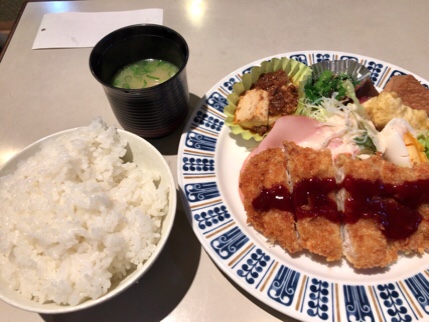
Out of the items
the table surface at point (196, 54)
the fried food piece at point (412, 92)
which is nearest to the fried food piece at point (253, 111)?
the table surface at point (196, 54)

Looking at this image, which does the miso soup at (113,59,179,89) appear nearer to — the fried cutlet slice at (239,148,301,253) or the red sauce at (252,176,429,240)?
the fried cutlet slice at (239,148,301,253)

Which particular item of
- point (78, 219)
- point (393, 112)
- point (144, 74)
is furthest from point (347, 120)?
point (78, 219)

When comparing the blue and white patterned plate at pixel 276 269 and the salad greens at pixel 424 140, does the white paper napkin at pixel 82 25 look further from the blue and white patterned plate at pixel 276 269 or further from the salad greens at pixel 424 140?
the salad greens at pixel 424 140

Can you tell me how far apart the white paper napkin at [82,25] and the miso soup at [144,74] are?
3.49 ft

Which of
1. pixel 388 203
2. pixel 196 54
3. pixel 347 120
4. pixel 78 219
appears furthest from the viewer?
pixel 196 54

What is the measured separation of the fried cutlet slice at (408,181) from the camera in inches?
67.0

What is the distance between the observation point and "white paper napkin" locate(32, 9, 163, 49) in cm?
303

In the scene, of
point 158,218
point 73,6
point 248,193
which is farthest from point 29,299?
point 73,6

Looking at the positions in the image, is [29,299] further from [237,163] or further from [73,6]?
[73,6]

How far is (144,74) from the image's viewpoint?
2172mm

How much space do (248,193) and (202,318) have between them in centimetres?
66

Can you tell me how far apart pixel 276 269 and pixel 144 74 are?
1.40 m

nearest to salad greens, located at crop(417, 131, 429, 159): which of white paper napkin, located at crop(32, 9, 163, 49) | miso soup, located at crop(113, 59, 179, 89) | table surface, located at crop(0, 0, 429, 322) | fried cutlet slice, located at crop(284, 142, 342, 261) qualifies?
fried cutlet slice, located at crop(284, 142, 342, 261)

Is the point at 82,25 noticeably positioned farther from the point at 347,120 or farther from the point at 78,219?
the point at 347,120
